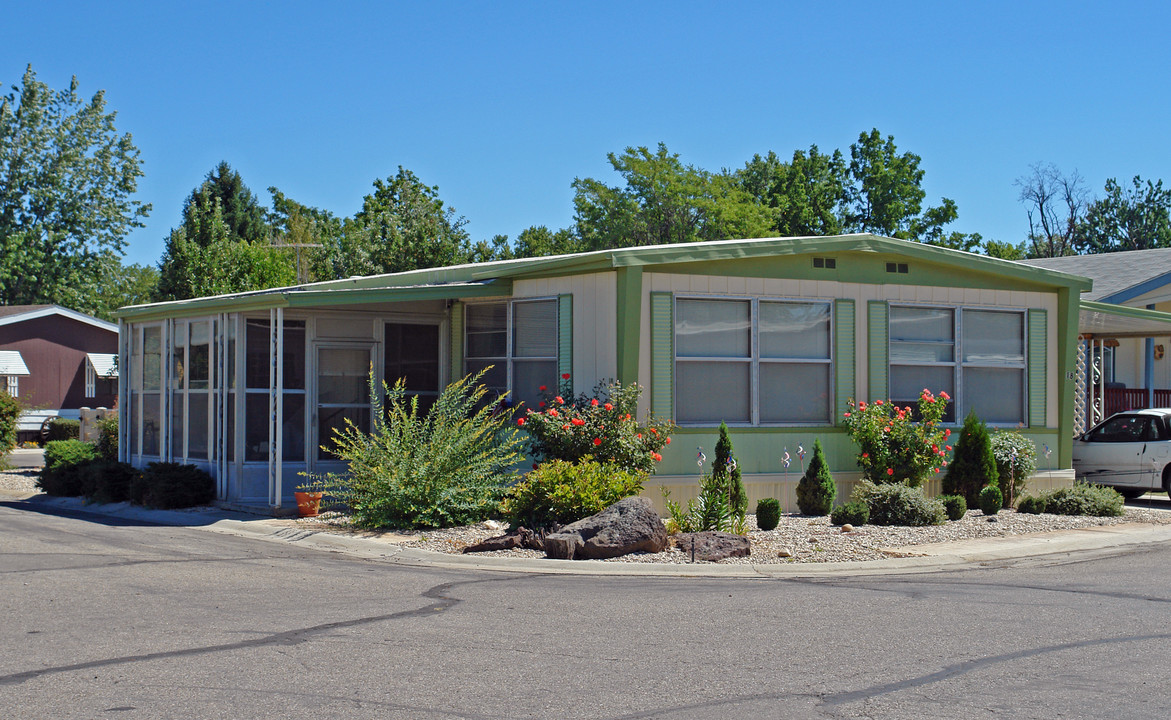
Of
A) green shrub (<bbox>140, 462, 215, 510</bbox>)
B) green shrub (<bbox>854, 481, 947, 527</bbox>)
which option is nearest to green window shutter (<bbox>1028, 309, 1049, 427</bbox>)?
green shrub (<bbox>854, 481, 947, 527</bbox>)

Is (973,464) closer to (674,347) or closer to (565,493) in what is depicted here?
(674,347)

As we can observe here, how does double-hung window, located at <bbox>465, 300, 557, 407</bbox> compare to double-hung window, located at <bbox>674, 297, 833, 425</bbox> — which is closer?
double-hung window, located at <bbox>674, 297, 833, 425</bbox>

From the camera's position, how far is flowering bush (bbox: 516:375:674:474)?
12.9 m

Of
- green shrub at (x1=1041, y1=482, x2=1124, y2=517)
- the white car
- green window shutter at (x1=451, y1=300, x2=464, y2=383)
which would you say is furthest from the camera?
the white car

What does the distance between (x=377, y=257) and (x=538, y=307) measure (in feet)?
55.7

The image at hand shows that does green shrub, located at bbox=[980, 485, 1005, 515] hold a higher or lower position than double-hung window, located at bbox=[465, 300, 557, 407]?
lower

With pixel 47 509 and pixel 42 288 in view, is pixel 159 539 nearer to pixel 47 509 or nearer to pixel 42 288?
pixel 47 509

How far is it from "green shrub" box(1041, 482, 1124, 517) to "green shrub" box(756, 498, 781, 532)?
460 cm

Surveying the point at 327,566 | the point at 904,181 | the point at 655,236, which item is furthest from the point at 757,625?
the point at 904,181

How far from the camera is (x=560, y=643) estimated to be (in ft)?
23.6

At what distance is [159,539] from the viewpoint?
1245 centimetres

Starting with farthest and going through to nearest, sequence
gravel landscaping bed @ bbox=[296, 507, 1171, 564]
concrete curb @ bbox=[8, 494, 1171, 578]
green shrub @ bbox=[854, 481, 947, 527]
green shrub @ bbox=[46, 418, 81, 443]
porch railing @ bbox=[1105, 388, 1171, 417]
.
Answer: green shrub @ bbox=[46, 418, 81, 443] → porch railing @ bbox=[1105, 388, 1171, 417] → green shrub @ bbox=[854, 481, 947, 527] → gravel landscaping bed @ bbox=[296, 507, 1171, 564] → concrete curb @ bbox=[8, 494, 1171, 578]

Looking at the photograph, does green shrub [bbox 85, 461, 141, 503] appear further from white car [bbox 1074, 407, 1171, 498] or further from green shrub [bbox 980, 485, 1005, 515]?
white car [bbox 1074, 407, 1171, 498]

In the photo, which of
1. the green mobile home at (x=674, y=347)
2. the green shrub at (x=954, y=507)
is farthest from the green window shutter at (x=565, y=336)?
the green shrub at (x=954, y=507)
